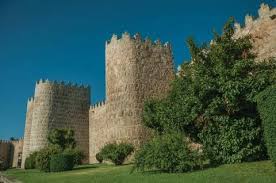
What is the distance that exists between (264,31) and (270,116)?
330 inches

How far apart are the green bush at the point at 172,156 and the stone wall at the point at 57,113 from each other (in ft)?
66.1

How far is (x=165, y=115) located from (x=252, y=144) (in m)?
4.14

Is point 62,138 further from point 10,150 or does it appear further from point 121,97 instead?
point 10,150

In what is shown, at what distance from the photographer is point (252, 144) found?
1288 cm

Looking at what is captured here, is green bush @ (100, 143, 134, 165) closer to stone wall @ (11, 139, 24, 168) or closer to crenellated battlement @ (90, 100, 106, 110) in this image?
crenellated battlement @ (90, 100, 106, 110)

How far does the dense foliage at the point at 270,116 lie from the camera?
9.94 metres

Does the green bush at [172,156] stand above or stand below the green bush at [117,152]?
below

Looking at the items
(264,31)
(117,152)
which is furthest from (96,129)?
(264,31)

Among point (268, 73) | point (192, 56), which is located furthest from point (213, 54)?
point (268, 73)

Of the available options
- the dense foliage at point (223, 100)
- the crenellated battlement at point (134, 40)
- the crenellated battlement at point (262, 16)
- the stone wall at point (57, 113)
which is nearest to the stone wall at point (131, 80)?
the crenellated battlement at point (134, 40)

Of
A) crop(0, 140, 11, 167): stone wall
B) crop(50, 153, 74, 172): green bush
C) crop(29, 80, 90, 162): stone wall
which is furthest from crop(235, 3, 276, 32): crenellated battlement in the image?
crop(0, 140, 11, 167): stone wall

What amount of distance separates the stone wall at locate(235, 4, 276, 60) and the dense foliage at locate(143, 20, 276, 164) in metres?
2.88

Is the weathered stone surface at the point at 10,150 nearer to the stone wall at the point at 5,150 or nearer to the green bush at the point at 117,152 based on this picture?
the stone wall at the point at 5,150

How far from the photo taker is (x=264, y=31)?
1709cm
